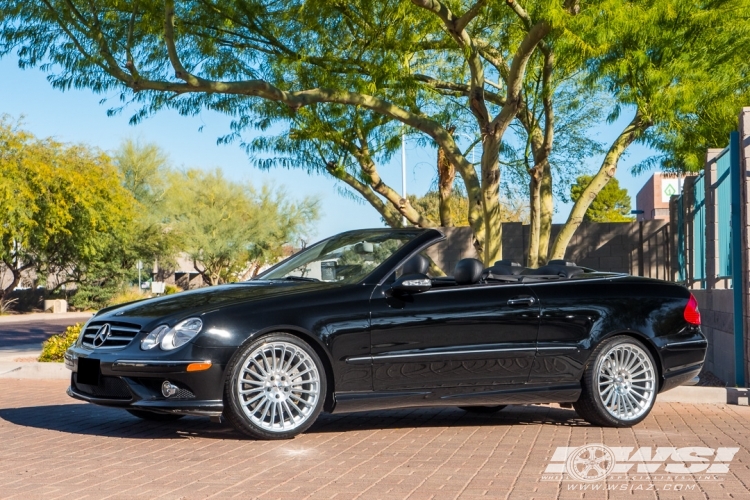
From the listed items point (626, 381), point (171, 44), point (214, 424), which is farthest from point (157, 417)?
point (171, 44)

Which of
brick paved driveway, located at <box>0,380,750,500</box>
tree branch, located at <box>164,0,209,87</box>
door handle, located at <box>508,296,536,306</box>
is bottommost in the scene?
brick paved driveway, located at <box>0,380,750,500</box>

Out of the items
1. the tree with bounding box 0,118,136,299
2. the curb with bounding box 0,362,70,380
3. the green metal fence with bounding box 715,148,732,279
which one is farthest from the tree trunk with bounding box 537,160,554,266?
the tree with bounding box 0,118,136,299

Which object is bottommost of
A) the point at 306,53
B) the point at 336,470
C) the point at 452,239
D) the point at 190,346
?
the point at 336,470

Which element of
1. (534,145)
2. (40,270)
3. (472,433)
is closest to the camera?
(472,433)

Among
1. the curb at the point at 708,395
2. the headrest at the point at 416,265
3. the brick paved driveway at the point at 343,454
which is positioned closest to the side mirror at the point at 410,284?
the headrest at the point at 416,265

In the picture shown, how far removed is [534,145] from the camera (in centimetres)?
Result: 1875

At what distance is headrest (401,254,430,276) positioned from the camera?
8.12 m

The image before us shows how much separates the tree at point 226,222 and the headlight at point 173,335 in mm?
47803

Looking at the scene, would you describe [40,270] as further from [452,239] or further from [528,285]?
[528,285]

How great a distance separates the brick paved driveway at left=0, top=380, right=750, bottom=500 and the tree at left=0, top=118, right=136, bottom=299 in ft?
116

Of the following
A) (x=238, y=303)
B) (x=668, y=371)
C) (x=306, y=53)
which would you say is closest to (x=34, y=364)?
(x=306, y=53)

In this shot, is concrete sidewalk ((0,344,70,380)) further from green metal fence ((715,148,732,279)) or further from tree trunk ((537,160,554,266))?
green metal fence ((715,148,732,279))

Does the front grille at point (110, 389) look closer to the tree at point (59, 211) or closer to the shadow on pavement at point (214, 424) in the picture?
the shadow on pavement at point (214, 424)

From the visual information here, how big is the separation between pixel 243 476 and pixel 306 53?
1108 centimetres
